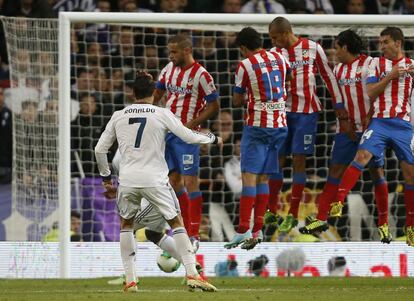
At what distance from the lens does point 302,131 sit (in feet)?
49.8

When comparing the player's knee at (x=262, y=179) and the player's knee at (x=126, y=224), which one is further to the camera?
the player's knee at (x=262, y=179)

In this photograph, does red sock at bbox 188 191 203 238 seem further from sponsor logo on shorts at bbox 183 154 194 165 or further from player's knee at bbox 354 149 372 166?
player's knee at bbox 354 149 372 166

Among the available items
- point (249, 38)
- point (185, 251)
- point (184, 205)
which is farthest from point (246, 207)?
point (185, 251)

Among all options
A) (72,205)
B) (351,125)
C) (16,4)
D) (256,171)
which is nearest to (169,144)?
(256,171)

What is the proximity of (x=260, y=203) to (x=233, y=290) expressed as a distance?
5.19 feet

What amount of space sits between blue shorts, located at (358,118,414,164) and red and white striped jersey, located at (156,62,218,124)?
176cm

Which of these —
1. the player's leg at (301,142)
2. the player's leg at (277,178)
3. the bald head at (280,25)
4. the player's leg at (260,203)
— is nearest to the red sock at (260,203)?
the player's leg at (260,203)

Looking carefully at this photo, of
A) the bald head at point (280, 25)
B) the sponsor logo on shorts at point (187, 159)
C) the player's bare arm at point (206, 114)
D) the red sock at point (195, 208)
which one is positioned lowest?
the red sock at point (195, 208)

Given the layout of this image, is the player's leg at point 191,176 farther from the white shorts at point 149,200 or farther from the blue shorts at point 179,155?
the white shorts at point 149,200

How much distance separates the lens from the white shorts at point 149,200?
41.6 ft

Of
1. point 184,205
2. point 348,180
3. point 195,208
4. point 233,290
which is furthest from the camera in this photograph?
point 195,208

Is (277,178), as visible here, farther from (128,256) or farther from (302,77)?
(128,256)

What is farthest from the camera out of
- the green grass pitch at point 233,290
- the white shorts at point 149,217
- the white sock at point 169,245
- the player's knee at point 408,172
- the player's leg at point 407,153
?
the player's knee at point 408,172

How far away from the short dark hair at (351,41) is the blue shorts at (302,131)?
2.73 feet
